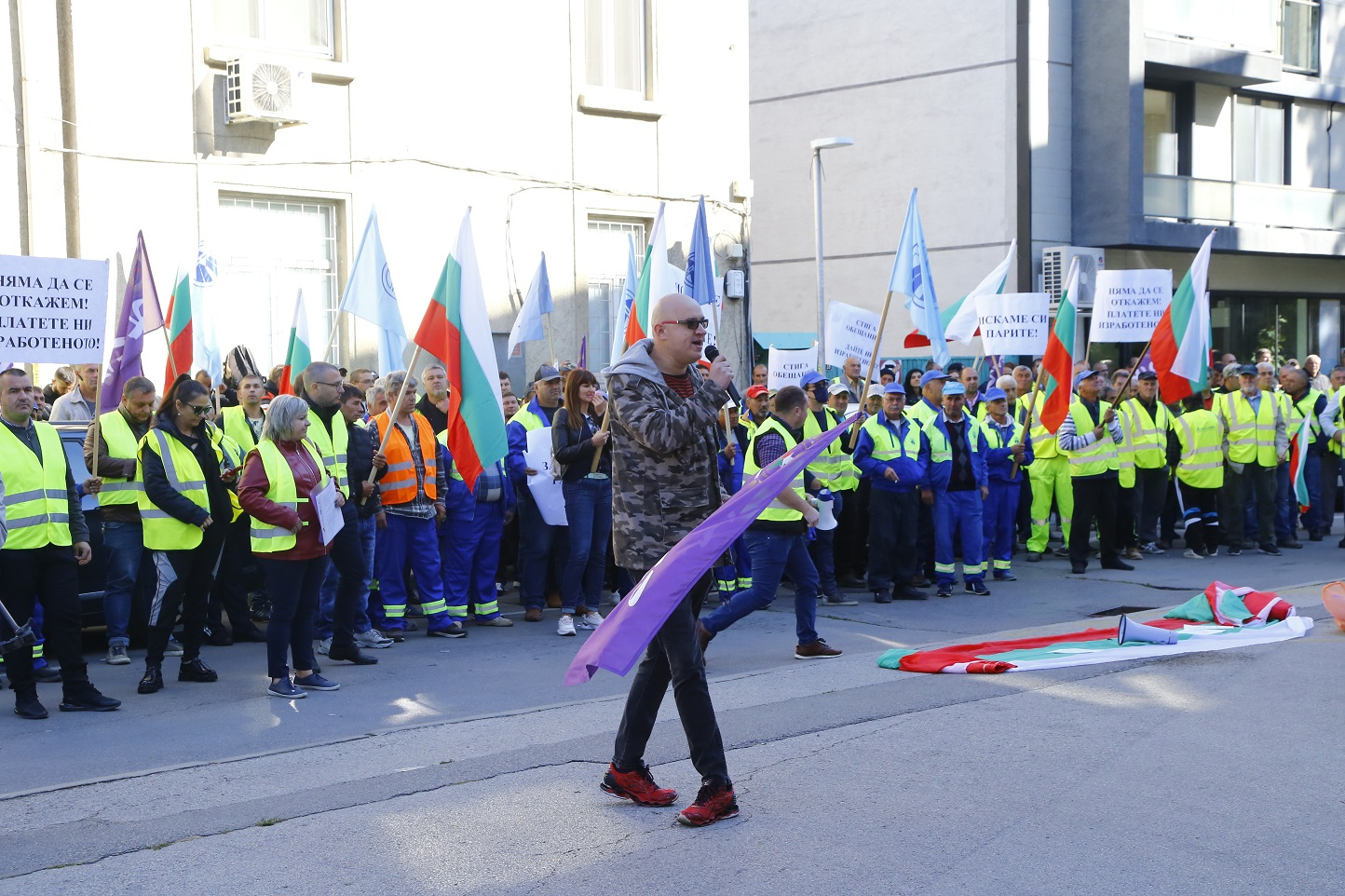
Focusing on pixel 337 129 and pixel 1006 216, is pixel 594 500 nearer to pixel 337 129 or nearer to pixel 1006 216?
pixel 337 129

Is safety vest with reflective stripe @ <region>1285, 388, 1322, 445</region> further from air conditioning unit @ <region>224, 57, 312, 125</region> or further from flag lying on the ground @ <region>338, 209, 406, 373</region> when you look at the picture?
air conditioning unit @ <region>224, 57, 312, 125</region>

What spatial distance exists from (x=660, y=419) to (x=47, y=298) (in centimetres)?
527

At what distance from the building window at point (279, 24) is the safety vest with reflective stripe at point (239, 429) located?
21.1ft

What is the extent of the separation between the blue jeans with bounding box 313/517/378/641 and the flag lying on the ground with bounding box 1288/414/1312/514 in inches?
387

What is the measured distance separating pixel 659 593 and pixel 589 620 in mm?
5512

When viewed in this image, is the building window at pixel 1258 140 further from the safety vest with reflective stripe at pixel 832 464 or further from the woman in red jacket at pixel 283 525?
the woman in red jacket at pixel 283 525

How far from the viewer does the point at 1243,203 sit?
30031 mm

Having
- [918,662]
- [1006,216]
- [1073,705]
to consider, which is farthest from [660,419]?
[1006,216]

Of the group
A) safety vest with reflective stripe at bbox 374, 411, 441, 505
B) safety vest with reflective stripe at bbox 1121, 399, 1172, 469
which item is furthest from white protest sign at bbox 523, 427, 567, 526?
safety vest with reflective stripe at bbox 1121, 399, 1172, 469

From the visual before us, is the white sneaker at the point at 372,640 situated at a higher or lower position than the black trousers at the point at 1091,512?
lower

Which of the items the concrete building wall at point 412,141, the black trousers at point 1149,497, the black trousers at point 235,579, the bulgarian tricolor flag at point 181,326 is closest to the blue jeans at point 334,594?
the black trousers at point 235,579

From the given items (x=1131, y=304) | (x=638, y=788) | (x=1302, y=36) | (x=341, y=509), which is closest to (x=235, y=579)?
(x=341, y=509)

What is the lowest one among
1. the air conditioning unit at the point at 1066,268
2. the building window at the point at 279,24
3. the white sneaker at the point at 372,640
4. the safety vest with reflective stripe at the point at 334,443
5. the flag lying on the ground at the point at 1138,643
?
the white sneaker at the point at 372,640

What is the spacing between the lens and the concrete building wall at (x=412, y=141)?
46.4ft
